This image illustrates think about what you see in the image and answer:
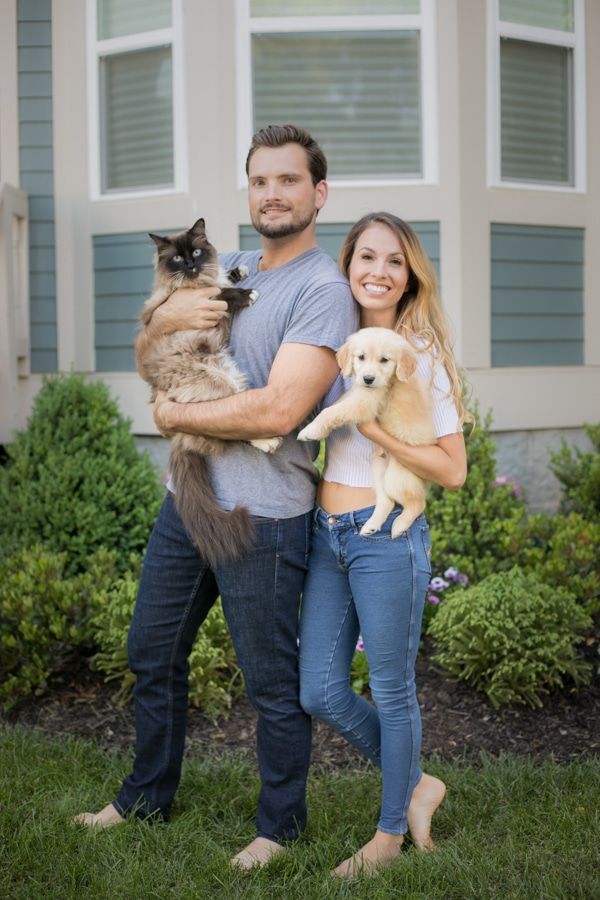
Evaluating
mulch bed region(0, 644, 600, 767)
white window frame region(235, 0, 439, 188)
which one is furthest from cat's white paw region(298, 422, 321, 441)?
white window frame region(235, 0, 439, 188)

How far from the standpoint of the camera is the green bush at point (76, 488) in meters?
5.08

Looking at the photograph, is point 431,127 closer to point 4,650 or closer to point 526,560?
point 526,560

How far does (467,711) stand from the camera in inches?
156

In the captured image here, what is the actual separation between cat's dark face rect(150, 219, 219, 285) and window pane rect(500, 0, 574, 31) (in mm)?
3974

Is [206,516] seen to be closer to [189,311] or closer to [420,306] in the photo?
[189,311]

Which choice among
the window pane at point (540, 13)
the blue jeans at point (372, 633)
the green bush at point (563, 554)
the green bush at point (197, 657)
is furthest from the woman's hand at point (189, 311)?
the window pane at point (540, 13)

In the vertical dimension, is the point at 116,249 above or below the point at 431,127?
below

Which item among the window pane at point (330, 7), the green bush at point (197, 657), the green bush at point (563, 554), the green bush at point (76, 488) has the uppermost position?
the window pane at point (330, 7)

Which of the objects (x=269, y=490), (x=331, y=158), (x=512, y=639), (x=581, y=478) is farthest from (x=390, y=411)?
(x=331, y=158)

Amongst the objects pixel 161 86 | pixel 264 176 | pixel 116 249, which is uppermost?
pixel 161 86

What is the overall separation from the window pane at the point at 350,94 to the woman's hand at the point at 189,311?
3389mm

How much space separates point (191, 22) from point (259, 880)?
17.4 ft

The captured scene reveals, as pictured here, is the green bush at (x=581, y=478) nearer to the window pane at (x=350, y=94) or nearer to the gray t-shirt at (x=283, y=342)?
the window pane at (x=350, y=94)

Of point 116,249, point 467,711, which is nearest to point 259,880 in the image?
point 467,711
